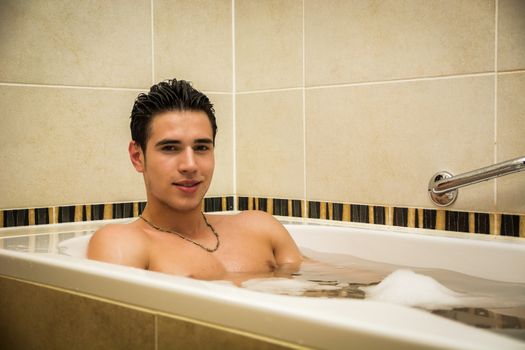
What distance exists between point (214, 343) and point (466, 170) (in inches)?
48.2

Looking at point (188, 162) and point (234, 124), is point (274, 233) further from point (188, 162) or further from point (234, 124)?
point (234, 124)

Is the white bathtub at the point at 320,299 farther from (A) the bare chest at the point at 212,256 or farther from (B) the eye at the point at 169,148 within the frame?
(B) the eye at the point at 169,148

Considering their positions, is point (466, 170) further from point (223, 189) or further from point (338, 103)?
point (223, 189)

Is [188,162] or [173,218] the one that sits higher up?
[188,162]

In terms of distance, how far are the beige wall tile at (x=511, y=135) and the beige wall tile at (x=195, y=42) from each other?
3.97ft

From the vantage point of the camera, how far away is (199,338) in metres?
1.14

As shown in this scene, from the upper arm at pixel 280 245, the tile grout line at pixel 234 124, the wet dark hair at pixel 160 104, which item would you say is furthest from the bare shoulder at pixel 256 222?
the tile grout line at pixel 234 124

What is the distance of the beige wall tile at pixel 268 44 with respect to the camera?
2.56 m

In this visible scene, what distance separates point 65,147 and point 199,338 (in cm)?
135

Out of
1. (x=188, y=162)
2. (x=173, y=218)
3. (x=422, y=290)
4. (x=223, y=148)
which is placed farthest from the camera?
(x=223, y=148)

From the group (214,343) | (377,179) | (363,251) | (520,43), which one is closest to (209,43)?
(377,179)

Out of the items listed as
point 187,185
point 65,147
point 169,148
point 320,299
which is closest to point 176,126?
point 169,148

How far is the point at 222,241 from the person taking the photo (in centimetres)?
191

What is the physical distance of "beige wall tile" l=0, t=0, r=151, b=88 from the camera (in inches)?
85.6
